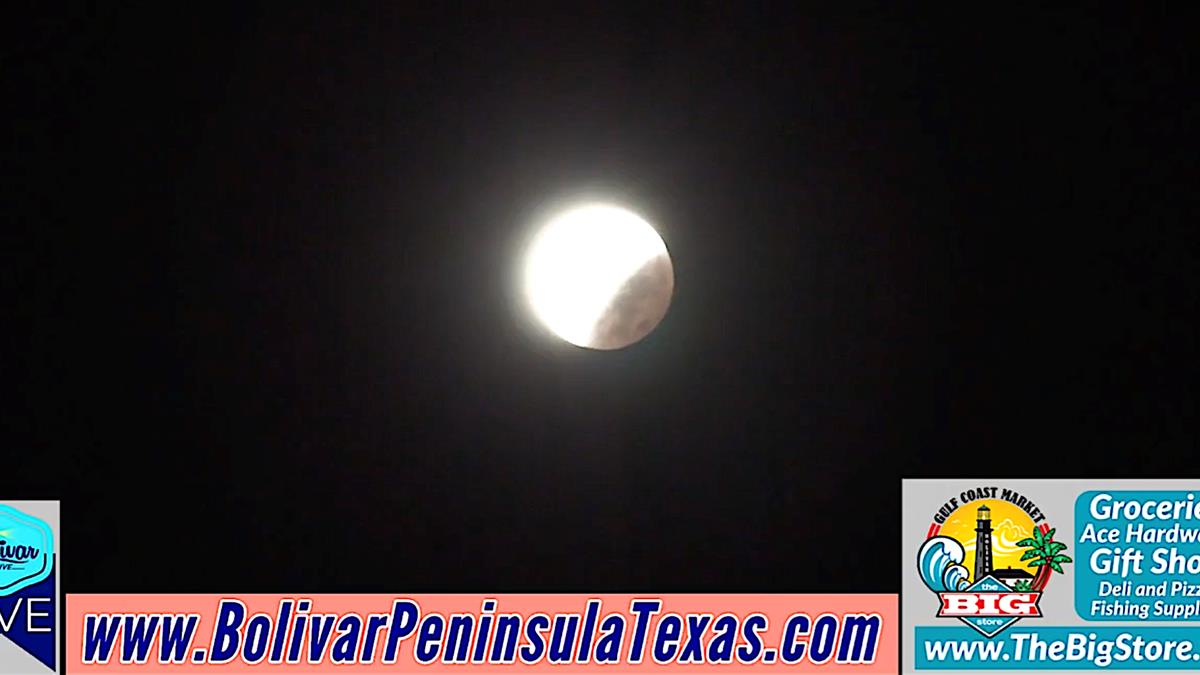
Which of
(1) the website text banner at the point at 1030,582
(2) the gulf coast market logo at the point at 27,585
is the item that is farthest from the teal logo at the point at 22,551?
(1) the website text banner at the point at 1030,582

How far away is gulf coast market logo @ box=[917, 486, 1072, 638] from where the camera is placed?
4000mm

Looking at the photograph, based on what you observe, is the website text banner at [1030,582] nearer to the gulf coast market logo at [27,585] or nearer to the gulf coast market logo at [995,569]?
the gulf coast market logo at [995,569]

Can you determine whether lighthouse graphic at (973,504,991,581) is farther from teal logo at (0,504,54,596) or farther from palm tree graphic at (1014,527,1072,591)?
teal logo at (0,504,54,596)

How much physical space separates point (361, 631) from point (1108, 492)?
2299 mm

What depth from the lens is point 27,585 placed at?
160 inches

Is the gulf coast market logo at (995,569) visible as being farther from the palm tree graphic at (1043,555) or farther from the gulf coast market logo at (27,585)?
the gulf coast market logo at (27,585)

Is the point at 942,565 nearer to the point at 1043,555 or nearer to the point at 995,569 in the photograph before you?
the point at 995,569

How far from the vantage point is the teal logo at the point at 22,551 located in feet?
13.2

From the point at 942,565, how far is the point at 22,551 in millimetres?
2788

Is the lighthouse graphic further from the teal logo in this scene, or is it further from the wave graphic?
the teal logo

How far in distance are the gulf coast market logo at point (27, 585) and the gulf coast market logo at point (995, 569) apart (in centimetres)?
266

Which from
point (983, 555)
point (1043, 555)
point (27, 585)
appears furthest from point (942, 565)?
point (27, 585)

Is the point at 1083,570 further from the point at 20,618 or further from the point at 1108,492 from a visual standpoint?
the point at 20,618

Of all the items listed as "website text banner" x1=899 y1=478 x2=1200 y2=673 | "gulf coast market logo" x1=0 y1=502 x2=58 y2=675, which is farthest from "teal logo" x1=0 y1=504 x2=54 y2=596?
"website text banner" x1=899 y1=478 x2=1200 y2=673
